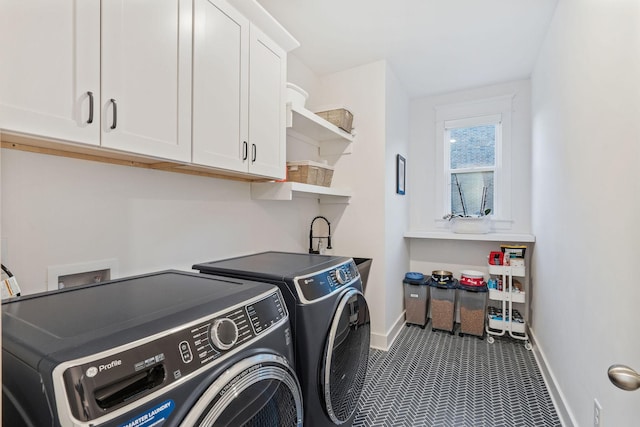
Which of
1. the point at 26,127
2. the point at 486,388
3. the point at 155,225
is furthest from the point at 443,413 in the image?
the point at 26,127

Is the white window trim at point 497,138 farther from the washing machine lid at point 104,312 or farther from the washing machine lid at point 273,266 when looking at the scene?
the washing machine lid at point 104,312

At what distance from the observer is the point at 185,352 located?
706 millimetres

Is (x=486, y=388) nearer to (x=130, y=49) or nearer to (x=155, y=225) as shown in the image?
(x=155, y=225)

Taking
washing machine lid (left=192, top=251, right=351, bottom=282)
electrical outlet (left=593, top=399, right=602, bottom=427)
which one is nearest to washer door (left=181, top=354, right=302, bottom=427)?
washing machine lid (left=192, top=251, right=351, bottom=282)

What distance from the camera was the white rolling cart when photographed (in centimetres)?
291

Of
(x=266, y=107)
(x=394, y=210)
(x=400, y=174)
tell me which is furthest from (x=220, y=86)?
(x=400, y=174)

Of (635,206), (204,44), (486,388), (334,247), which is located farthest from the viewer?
(334,247)

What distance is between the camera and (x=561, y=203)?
194 centimetres

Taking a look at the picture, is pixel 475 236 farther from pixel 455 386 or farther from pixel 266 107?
pixel 266 107

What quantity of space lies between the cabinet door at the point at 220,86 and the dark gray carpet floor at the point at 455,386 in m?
1.72

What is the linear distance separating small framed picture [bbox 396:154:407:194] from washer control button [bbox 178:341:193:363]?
2769 millimetres

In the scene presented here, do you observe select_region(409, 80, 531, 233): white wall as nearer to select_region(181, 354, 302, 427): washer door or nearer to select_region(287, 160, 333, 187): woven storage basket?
select_region(287, 160, 333, 187): woven storage basket

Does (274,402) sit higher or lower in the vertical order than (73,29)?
lower

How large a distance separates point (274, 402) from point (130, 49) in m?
1.25
